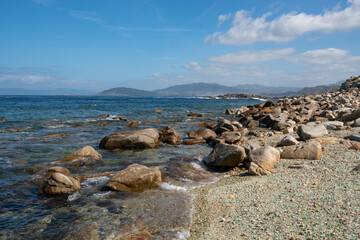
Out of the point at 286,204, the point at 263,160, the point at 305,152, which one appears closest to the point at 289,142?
the point at 305,152

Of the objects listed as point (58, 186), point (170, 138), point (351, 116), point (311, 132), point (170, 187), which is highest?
point (351, 116)

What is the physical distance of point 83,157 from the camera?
11445 mm

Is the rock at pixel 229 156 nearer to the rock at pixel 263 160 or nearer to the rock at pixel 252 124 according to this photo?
the rock at pixel 263 160

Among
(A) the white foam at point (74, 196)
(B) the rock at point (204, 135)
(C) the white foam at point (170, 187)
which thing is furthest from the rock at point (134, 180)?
(B) the rock at point (204, 135)

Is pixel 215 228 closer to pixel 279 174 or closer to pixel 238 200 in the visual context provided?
pixel 238 200

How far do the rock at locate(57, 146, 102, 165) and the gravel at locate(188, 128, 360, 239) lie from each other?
5715 millimetres

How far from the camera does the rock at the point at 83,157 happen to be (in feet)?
36.5

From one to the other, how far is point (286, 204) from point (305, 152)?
4563 millimetres

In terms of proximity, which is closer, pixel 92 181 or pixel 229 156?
pixel 92 181

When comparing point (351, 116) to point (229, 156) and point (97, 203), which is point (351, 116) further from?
point (97, 203)

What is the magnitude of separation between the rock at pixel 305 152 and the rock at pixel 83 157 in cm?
839

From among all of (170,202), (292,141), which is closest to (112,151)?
(170,202)

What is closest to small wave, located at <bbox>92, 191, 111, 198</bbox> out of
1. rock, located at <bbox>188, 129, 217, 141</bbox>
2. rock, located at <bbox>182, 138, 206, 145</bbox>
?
rock, located at <bbox>182, 138, 206, 145</bbox>

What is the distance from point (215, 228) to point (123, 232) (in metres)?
2.05
